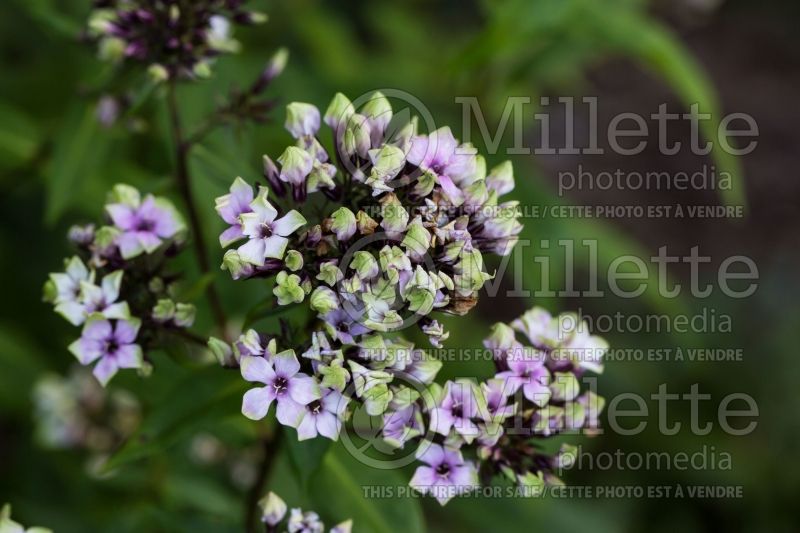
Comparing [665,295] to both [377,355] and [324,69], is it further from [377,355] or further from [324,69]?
[377,355]

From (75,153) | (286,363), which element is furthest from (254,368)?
(75,153)

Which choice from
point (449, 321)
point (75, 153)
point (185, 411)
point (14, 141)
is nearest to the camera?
point (185, 411)

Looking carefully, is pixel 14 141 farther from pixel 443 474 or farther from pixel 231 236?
pixel 443 474

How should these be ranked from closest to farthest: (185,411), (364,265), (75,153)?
1. (364,265)
2. (185,411)
3. (75,153)

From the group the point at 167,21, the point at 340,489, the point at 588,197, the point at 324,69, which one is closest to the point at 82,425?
the point at 340,489

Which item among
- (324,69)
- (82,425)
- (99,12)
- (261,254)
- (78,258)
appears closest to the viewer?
(261,254)

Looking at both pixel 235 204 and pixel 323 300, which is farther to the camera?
pixel 235 204

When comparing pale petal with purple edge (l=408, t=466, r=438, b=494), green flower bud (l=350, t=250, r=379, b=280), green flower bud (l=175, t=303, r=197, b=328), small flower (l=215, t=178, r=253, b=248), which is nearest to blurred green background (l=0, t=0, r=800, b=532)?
green flower bud (l=175, t=303, r=197, b=328)
